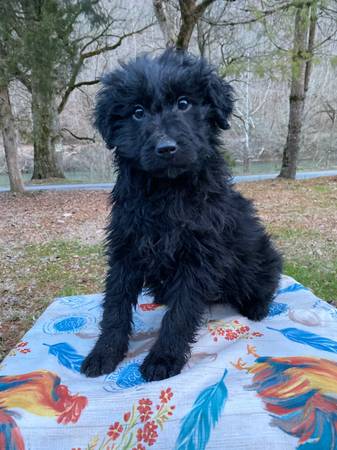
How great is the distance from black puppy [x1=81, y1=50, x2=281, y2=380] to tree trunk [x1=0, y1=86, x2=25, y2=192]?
866 centimetres

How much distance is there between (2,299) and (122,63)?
316cm

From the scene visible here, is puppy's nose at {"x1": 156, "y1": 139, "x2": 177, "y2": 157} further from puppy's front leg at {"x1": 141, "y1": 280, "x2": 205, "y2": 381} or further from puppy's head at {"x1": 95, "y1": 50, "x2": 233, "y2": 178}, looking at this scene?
puppy's front leg at {"x1": 141, "y1": 280, "x2": 205, "y2": 381}

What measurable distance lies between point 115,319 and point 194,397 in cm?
63

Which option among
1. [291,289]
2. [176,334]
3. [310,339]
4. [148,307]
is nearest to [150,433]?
[176,334]

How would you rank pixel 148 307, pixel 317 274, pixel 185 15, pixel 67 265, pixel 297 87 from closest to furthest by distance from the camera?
pixel 148 307 < pixel 317 274 < pixel 67 265 < pixel 185 15 < pixel 297 87

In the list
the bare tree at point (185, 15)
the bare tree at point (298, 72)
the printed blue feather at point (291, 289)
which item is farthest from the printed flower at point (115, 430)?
the bare tree at point (185, 15)

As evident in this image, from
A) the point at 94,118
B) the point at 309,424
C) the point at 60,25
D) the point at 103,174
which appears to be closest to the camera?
the point at 309,424

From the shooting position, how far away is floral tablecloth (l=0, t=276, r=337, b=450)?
5.78 ft

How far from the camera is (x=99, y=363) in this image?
2.25 m

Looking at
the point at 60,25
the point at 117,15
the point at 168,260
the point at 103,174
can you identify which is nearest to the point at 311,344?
the point at 168,260

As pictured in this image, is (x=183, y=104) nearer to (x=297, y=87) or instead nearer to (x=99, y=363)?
(x=99, y=363)

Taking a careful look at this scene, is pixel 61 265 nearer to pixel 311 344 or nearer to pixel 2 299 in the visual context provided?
pixel 2 299

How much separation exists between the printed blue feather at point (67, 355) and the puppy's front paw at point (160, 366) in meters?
0.39

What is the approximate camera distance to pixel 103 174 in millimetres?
21594
